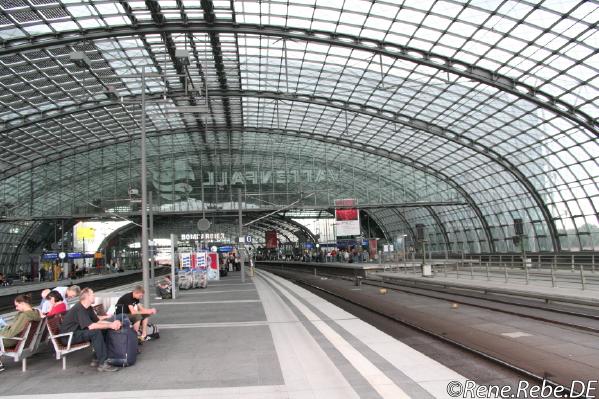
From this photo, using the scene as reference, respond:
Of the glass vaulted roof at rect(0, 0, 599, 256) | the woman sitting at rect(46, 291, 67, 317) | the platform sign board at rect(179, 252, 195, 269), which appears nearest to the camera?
the woman sitting at rect(46, 291, 67, 317)

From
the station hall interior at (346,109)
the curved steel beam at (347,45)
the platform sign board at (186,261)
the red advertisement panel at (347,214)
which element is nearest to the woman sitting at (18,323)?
the station hall interior at (346,109)

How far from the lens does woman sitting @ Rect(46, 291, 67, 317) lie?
29.4 feet

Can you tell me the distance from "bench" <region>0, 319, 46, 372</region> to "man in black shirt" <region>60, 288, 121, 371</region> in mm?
403

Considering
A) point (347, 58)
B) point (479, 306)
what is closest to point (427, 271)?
point (347, 58)

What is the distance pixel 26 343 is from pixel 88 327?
3.79 feet

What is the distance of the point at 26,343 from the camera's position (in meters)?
8.35

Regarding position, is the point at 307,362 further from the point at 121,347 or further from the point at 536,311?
the point at 536,311

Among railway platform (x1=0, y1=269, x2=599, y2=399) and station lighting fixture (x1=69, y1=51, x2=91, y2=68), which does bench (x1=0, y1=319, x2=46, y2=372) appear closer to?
railway platform (x1=0, y1=269, x2=599, y2=399)

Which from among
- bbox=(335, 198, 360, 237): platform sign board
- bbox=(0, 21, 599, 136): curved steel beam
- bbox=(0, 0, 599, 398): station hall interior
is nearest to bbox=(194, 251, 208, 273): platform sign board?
bbox=(0, 0, 599, 398): station hall interior

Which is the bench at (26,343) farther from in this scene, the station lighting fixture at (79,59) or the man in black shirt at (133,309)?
the station lighting fixture at (79,59)

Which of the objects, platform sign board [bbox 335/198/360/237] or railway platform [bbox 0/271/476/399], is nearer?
railway platform [bbox 0/271/476/399]

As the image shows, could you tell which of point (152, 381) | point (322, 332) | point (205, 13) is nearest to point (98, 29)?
point (205, 13)

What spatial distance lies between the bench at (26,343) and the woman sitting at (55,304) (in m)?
0.26

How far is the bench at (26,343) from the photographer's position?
7980mm
